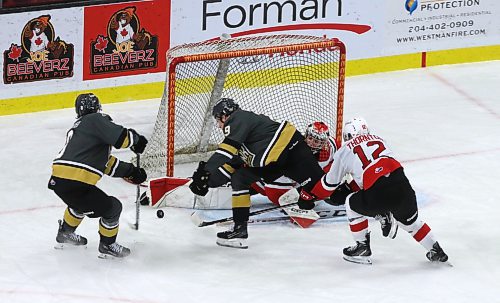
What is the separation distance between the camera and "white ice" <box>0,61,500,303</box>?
6.45 m

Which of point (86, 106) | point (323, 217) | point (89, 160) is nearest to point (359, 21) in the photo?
point (323, 217)

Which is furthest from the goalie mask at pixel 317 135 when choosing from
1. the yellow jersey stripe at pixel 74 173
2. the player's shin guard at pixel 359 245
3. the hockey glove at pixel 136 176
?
the yellow jersey stripe at pixel 74 173

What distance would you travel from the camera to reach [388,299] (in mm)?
6391

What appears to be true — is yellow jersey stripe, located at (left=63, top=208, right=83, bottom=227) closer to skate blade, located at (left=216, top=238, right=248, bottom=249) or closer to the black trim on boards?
skate blade, located at (left=216, top=238, right=248, bottom=249)

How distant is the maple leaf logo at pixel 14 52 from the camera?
8.66 meters

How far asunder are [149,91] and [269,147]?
2461mm

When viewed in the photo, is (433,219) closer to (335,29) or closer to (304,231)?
(304,231)

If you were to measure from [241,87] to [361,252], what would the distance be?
1.85 meters

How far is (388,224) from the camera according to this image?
670 cm

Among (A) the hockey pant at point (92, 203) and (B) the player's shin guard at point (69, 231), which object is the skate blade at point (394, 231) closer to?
(A) the hockey pant at point (92, 203)

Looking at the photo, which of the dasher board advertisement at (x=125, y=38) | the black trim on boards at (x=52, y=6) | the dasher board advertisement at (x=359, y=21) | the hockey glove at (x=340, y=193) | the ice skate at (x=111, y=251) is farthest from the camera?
the dasher board advertisement at (x=359, y=21)

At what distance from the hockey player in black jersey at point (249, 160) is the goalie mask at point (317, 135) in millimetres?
46

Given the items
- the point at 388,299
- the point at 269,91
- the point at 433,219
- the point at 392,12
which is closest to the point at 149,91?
the point at 269,91

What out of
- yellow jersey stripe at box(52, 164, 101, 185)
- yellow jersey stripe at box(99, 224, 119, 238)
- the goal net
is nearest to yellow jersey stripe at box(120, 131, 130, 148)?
yellow jersey stripe at box(52, 164, 101, 185)
